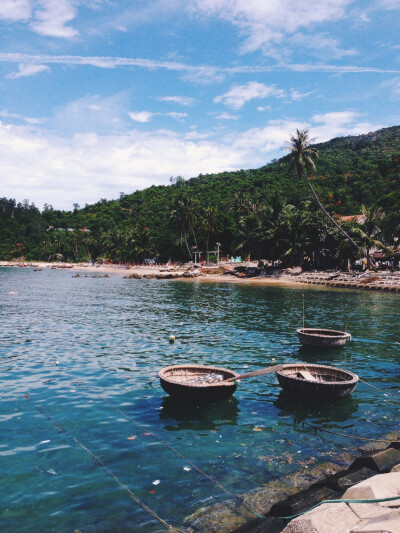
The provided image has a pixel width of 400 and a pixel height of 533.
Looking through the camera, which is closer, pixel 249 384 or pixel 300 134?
pixel 249 384

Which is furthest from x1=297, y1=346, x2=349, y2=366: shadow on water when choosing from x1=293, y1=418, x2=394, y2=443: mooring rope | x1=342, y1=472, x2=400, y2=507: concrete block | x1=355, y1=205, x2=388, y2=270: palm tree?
x1=355, y1=205, x2=388, y2=270: palm tree

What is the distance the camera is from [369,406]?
14.1 m

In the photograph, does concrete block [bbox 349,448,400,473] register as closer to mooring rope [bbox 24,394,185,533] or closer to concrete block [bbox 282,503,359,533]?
concrete block [bbox 282,503,359,533]

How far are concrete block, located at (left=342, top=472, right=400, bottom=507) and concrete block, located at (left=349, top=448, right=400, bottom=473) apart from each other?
1401 mm

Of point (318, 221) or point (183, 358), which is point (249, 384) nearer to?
point (183, 358)

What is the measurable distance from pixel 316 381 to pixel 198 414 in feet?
13.7

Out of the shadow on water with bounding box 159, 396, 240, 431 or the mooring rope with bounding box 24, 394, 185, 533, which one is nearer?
the mooring rope with bounding box 24, 394, 185, 533

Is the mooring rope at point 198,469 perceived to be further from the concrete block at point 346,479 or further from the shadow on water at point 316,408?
the shadow on water at point 316,408

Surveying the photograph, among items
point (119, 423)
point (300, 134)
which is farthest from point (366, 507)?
point (300, 134)

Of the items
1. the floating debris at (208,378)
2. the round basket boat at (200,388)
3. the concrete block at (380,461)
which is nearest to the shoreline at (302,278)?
the floating debris at (208,378)

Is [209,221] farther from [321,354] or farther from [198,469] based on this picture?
[198,469]

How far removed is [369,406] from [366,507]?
822cm

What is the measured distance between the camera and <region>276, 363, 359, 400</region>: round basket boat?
13.6m

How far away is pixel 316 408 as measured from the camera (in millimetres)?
13734
